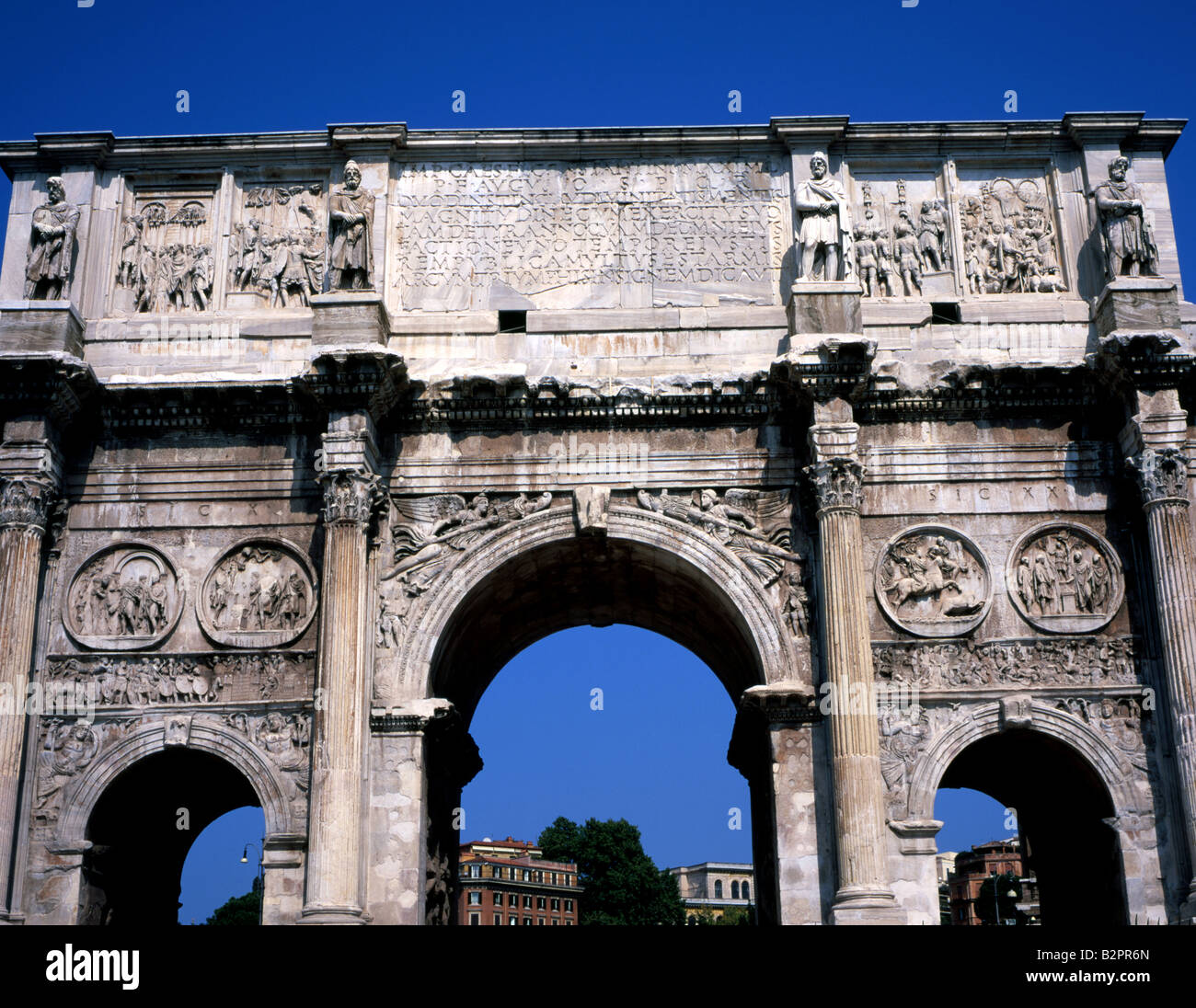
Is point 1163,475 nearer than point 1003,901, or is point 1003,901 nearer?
point 1163,475

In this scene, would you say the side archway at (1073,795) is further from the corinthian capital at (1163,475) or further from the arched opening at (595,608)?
the corinthian capital at (1163,475)

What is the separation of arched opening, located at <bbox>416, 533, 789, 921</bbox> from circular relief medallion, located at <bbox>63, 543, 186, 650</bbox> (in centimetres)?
304

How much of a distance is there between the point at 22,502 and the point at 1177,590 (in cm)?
1253

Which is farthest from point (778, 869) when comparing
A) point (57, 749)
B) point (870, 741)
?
point (57, 749)

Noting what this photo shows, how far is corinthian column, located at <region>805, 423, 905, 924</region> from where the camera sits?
14602mm

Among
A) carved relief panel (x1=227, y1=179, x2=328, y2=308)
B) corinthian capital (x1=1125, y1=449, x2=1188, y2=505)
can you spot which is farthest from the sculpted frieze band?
carved relief panel (x1=227, y1=179, x2=328, y2=308)

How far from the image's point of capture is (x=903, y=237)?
1781 cm

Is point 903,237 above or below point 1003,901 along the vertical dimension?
above

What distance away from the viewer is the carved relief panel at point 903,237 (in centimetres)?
1755

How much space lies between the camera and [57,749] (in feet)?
52.3

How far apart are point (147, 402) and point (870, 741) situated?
29.2 ft

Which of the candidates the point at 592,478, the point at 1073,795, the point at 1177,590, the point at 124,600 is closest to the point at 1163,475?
the point at 1177,590

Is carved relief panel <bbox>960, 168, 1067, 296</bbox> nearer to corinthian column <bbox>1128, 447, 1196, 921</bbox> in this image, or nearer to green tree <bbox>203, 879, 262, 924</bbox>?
corinthian column <bbox>1128, 447, 1196, 921</bbox>

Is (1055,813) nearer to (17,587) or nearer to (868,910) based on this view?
(868,910)
